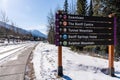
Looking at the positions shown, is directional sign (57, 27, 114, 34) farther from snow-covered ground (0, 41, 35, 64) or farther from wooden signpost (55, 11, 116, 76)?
snow-covered ground (0, 41, 35, 64)

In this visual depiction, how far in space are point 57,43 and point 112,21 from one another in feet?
10.2

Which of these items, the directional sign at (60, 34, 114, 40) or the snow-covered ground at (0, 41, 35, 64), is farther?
the snow-covered ground at (0, 41, 35, 64)

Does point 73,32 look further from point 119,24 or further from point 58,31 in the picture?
point 119,24

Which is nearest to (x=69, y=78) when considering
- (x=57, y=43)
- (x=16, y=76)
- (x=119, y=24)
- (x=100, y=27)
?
(x=57, y=43)

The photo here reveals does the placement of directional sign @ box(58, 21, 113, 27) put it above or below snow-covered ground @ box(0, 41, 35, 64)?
above

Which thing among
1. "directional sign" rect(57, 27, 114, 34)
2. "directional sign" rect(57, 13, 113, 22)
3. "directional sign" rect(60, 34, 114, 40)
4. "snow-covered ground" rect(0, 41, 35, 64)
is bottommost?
"snow-covered ground" rect(0, 41, 35, 64)

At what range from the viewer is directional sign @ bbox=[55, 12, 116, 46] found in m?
9.87

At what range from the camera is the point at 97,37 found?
10.6 meters

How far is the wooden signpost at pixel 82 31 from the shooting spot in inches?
388

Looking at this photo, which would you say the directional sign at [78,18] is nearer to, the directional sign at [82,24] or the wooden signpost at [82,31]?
the wooden signpost at [82,31]

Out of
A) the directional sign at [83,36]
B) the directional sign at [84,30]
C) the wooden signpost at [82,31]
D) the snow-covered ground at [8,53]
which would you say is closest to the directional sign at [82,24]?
the wooden signpost at [82,31]

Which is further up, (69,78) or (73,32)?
(73,32)

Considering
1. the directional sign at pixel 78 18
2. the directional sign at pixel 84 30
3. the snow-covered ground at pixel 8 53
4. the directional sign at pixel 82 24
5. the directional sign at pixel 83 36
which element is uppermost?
the directional sign at pixel 78 18

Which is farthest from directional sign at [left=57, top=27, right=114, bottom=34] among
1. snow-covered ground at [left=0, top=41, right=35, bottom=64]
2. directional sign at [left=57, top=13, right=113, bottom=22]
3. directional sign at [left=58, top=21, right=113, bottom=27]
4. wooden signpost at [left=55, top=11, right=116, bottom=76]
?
snow-covered ground at [left=0, top=41, right=35, bottom=64]
